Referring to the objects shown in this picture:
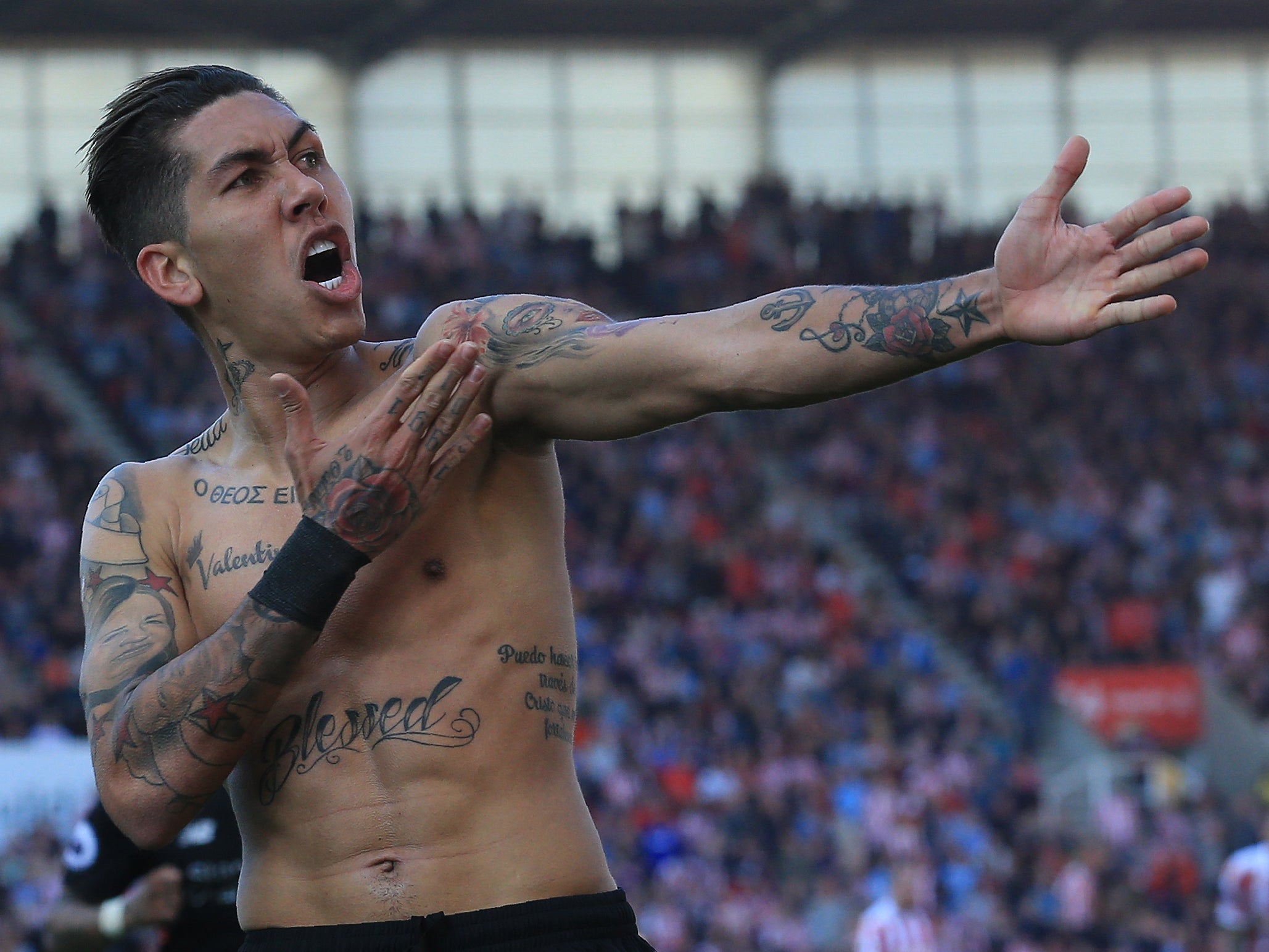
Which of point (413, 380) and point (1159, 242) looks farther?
point (413, 380)

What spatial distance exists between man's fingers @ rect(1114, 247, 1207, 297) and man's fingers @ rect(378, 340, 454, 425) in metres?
1.15

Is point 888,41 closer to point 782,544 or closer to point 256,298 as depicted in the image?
point 782,544

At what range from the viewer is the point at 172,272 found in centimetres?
357

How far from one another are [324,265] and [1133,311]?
5.28 ft

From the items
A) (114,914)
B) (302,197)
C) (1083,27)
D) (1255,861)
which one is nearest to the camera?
(302,197)

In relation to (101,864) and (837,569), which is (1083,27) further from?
(101,864)

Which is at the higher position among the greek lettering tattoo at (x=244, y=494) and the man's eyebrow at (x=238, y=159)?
the man's eyebrow at (x=238, y=159)

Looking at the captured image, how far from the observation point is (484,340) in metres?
3.22

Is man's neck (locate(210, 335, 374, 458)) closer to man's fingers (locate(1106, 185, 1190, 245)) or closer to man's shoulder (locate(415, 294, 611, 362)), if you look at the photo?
man's shoulder (locate(415, 294, 611, 362))

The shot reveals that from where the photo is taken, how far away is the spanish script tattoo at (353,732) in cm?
313

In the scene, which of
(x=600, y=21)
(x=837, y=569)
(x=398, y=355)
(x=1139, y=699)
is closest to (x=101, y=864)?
(x=398, y=355)

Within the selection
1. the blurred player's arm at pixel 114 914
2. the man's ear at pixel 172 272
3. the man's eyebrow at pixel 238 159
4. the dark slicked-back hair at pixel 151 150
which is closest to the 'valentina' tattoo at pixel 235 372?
the man's ear at pixel 172 272

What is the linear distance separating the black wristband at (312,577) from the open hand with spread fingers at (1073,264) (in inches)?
47.2

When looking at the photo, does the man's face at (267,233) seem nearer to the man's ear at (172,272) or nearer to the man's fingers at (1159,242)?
the man's ear at (172,272)
